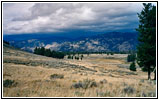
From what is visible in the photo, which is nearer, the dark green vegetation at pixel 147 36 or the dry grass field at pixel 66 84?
the dry grass field at pixel 66 84

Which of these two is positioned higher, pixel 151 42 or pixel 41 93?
pixel 151 42

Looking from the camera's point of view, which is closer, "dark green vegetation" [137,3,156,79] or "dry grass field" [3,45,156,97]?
"dry grass field" [3,45,156,97]

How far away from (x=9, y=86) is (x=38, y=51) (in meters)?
96.9

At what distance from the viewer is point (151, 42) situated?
21078 millimetres

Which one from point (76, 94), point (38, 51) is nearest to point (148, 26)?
point (76, 94)

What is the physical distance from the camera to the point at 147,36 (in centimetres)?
2119

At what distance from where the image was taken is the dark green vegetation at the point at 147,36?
20609mm

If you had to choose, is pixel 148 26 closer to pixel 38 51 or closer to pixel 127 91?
pixel 127 91

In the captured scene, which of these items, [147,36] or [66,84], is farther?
[147,36]

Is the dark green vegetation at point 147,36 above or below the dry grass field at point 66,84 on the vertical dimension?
above

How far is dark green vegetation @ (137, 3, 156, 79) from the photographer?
2061 cm

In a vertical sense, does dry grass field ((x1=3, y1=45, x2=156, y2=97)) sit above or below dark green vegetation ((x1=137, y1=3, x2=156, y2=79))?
below

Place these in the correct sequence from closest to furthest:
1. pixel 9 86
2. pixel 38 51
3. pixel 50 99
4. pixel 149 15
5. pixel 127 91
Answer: pixel 50 99, pixel 127 91, pixel 9 86, pixel 149 15, pixel 38 51

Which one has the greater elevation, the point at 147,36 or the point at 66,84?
the point at 147,36
